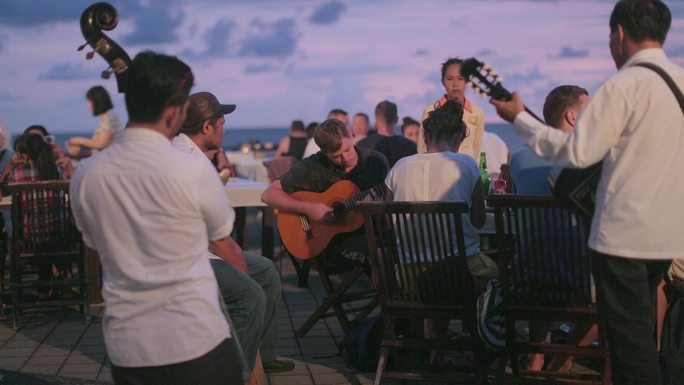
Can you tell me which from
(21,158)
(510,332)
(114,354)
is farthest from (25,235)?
(114,354)

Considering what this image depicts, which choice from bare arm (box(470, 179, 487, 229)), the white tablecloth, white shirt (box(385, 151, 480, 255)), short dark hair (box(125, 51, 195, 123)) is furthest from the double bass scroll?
the white tablecloth

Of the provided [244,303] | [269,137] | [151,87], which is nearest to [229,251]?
[151,87]

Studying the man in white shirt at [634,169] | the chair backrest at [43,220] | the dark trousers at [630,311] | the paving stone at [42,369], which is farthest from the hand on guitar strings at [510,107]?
the chair backrest at [43,220]

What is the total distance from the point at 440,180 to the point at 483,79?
4.17ft

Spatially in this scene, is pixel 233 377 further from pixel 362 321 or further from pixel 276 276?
pixel 362 321

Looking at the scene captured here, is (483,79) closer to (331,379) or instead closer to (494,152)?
(331,379)

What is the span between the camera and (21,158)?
8.32 meters

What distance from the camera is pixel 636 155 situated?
3.71 metres

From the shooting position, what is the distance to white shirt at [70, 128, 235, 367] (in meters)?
2.94

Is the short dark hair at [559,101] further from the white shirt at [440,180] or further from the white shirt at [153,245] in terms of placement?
the white shirt at [153,245]

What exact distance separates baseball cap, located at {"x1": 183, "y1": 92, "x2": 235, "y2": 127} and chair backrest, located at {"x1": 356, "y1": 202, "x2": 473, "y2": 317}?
3.09 ft

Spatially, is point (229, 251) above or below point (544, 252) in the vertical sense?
above

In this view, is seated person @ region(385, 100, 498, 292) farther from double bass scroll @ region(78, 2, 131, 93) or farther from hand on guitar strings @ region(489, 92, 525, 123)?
double bass scroll @ region(78, 2, 131, 93)

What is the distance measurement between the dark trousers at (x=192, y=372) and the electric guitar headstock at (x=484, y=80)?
1.65 meters
